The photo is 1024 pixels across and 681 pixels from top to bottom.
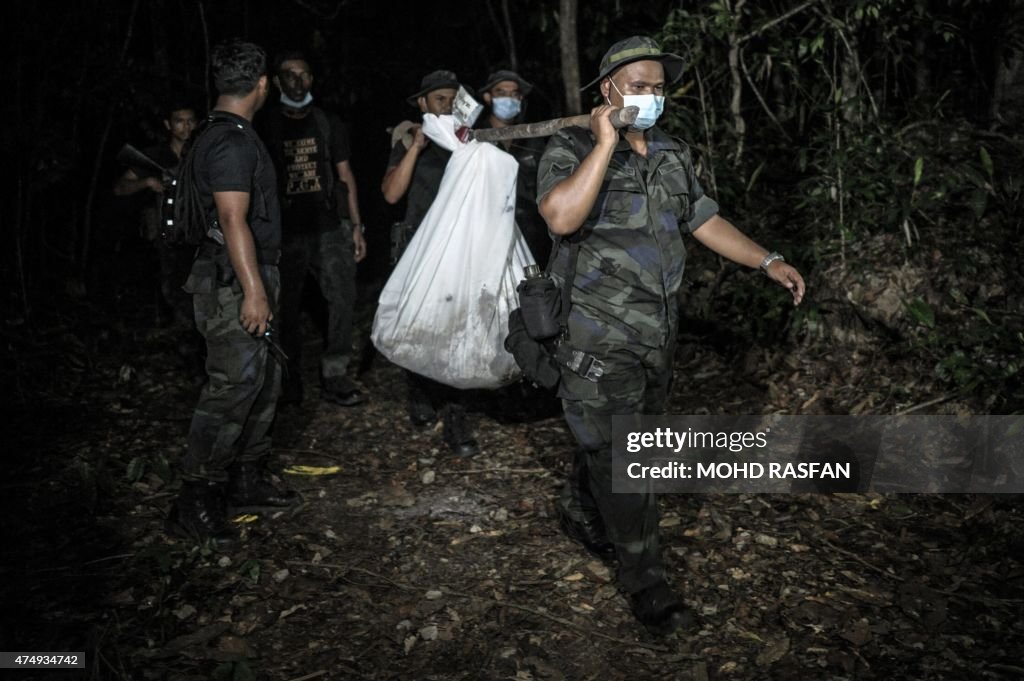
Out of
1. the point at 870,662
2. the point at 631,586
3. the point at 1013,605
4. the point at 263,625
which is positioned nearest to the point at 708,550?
the point at 631,586

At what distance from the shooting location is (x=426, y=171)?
4.89 meters

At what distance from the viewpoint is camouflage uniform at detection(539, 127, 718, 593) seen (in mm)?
3021

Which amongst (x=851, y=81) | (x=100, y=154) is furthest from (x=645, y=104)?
(x=100, y=154)

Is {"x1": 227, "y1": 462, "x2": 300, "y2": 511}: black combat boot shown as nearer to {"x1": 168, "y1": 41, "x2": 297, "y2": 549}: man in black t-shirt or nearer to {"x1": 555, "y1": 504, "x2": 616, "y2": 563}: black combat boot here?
{"x1": 168, "y1": 41, "x2": 297, "y2": 549}: man in black t-shirt

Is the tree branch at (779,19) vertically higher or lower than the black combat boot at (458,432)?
higher

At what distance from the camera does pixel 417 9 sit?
27.7ft

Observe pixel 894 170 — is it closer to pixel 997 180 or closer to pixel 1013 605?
pixel 997 180

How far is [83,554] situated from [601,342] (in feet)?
8.02

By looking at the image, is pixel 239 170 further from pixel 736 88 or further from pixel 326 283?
pixel 736 88

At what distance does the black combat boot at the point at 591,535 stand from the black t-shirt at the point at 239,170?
1.76 metres

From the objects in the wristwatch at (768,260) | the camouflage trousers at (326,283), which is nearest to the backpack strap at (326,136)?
the camouflage trousers at (326,283)

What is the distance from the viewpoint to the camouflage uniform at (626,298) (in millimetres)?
3021

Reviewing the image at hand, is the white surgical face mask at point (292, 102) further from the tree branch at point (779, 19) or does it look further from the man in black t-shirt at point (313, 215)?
the tree branch at point (779, 19)

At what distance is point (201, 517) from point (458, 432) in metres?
1.43
